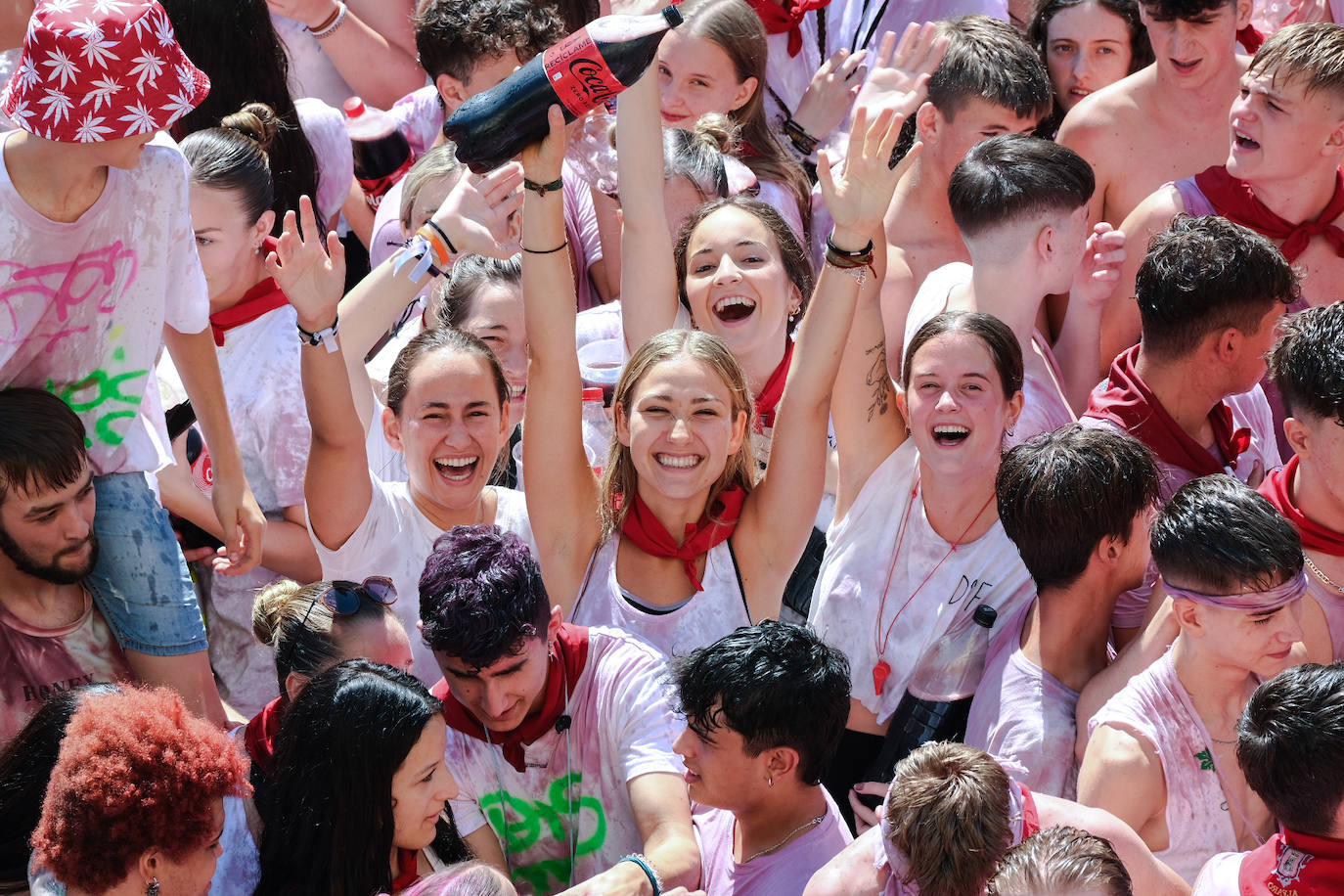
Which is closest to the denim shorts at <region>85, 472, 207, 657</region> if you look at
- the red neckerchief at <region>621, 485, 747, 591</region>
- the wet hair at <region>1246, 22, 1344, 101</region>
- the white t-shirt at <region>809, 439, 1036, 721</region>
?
the red neckerchief at <region>621, 485, 747, 591</region>

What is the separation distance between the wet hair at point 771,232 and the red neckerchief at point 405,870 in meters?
1.84

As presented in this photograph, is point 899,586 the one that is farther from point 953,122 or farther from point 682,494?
point 953,122

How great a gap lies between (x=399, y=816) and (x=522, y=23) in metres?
3.10

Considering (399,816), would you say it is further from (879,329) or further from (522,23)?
(522,23)

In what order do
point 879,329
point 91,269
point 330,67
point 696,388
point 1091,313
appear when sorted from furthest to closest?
point 330,67 → point 1091,313 → point 879,329 → point 696,388 → point 91,269

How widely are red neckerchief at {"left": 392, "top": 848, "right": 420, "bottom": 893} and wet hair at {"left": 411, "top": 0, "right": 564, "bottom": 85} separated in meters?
2.98

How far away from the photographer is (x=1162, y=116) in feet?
14.1

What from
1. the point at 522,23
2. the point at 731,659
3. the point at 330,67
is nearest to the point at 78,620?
the point at 731,659

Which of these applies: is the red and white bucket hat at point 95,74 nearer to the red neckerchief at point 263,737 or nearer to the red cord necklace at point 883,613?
the red neckerchief at point 263,737

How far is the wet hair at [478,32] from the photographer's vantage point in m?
4.84

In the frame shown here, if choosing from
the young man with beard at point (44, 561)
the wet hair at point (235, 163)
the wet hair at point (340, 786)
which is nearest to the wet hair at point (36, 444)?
the young man with beard at point (44, 561)

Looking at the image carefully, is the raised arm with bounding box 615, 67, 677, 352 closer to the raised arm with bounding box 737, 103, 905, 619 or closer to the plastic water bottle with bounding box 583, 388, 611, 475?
the plastic water bottle with bounding box 583, 388, 611, 475

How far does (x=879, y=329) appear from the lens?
11.8 feet

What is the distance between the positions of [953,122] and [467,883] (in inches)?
111
